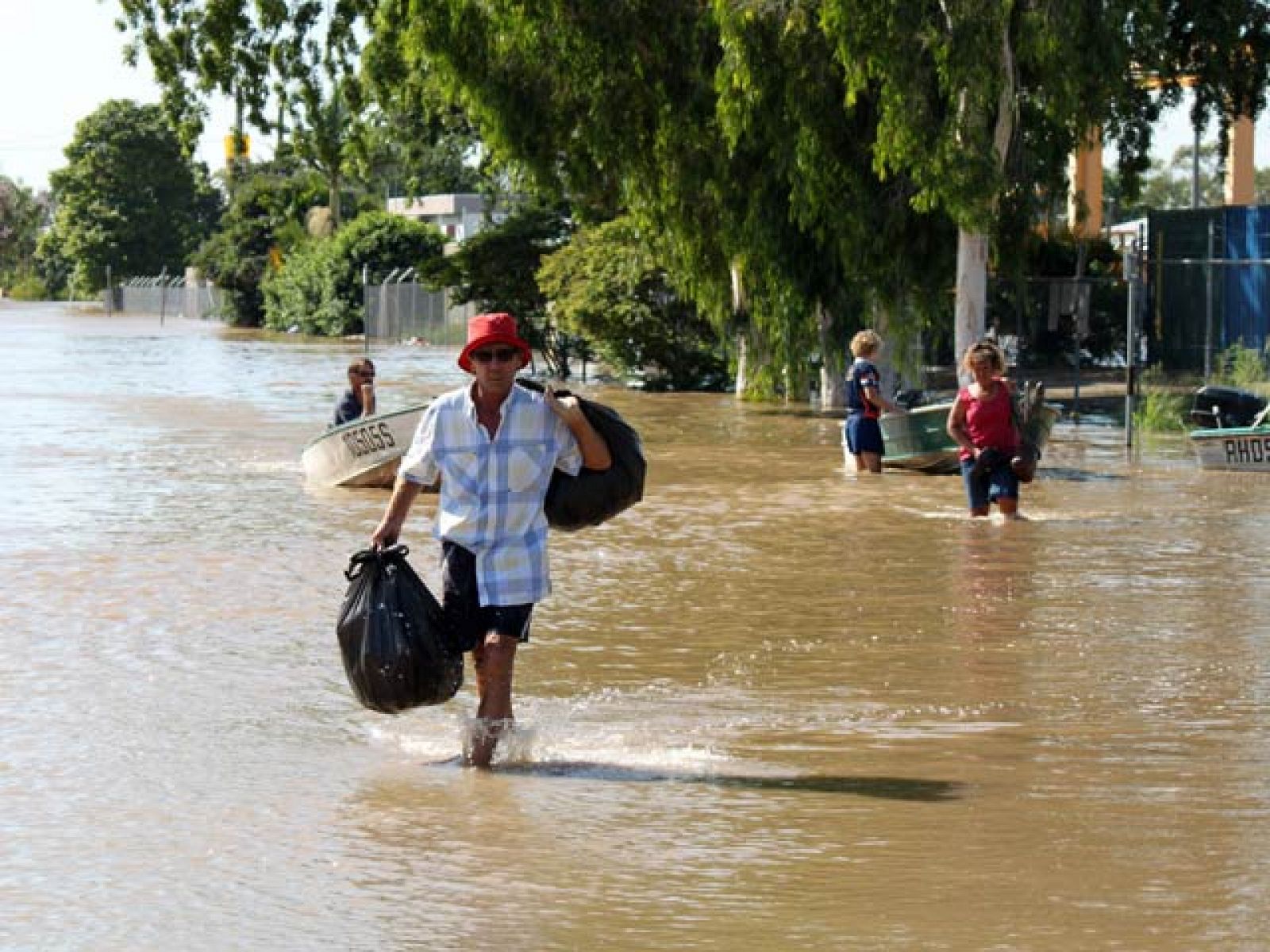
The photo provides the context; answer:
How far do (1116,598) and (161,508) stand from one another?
28.5ft

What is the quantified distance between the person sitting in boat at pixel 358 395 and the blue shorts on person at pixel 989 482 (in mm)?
5570

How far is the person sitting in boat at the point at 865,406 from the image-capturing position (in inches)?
796

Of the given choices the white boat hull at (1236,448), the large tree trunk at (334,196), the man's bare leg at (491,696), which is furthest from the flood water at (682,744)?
the large tree trunk at (334,196)

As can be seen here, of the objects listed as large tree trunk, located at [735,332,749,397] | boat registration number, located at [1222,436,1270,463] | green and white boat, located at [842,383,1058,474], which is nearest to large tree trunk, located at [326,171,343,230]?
large tree trunk, located at [735,332,749,397]

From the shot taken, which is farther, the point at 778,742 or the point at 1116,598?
the point at 1116,598

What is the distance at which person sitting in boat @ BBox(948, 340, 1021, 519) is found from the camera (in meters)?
16.0

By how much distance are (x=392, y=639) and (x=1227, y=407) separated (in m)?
17.3

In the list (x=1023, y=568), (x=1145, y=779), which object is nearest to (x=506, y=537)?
(x=1145, y=779)

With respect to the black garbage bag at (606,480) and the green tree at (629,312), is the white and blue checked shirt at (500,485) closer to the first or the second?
the black garbage bag at (606,480)

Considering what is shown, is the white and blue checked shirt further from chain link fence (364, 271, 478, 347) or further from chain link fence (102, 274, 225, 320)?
chain link fence (102, 274, 225, 320)

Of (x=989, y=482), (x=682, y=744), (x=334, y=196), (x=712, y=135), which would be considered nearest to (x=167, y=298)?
(x=334, y=196)

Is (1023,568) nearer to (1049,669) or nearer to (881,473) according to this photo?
(1049,669)

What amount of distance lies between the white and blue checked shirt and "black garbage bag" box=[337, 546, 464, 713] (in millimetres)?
222

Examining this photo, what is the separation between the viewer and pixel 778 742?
9.29 meters
